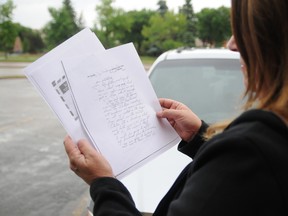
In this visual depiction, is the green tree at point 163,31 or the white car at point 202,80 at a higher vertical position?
the white car at point 202,80

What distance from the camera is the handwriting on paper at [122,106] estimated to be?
1.40 m

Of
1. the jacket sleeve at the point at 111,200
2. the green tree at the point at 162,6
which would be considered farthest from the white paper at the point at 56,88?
the green tree at the point at 162,6

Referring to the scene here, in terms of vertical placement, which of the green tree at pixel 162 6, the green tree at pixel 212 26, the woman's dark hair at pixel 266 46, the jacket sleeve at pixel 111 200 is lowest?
the green tree at pixel 212 26

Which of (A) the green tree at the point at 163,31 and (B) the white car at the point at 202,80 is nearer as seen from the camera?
(B) the white car at the point at 202,80

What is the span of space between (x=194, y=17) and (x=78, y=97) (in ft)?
189

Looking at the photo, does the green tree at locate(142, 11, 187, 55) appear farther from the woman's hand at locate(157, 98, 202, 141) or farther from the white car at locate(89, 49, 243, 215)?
the woman's hand at locate(157, 98, 202, 141)

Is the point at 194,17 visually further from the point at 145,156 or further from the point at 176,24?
the point at 145,156

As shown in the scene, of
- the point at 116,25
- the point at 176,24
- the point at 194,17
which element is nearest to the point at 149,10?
the point at 194,17

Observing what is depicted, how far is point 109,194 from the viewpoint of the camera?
113 cm

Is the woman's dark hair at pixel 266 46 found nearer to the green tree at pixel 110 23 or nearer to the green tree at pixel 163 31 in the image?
the green tree at pixel 110 23

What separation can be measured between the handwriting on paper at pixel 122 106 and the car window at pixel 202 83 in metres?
1.71

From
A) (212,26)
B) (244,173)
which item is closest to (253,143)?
(244,173)

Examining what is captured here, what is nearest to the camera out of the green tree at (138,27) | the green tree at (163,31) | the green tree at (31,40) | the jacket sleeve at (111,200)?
the jacket sleeve at (111,200)

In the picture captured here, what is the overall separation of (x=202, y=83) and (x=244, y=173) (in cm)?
269
